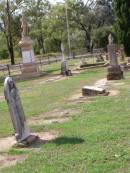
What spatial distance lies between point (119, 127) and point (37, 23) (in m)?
70.9

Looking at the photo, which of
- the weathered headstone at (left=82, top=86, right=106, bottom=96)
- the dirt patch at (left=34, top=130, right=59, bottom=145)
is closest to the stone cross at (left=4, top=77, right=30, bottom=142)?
the dirt patch at (left=34, top=130, right=59, bottom=145)

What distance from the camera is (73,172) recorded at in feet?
21.5

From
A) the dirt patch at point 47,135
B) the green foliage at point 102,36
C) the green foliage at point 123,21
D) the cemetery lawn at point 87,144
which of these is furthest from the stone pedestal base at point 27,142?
the green foliage at point 102,36

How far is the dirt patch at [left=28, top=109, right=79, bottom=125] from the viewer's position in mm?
11297

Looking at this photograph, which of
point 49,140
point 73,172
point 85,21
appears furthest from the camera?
point 85,21

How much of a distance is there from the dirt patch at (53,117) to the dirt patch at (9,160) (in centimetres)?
314

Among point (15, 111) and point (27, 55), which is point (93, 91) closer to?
point (15, 111)

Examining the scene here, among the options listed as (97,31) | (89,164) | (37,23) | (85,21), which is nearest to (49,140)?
(89,164)

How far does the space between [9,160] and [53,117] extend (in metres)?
4.33

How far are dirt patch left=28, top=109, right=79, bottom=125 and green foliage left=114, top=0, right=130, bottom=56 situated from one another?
24.6 metres

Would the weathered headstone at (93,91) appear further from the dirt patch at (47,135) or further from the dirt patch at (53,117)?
the dirt patch at (47,135)

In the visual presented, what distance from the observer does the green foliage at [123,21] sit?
36.6 meters

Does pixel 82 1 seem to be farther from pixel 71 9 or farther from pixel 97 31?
pixel 97 31

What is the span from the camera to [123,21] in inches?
1484
